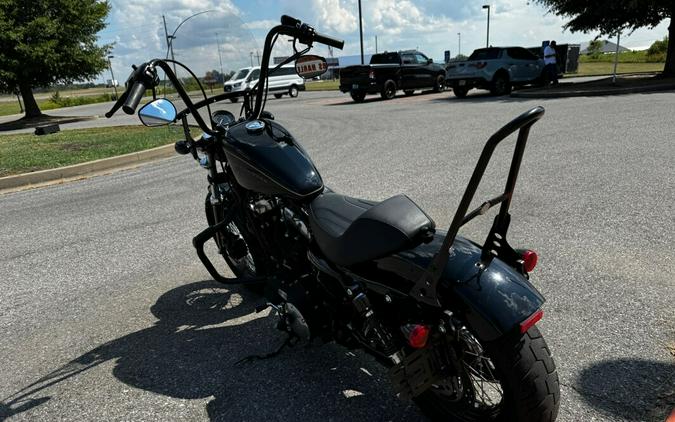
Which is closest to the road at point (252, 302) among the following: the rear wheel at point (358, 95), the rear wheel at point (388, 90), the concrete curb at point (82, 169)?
the concrete curb at point (82, 169)

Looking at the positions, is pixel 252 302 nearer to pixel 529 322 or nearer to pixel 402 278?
pixel 402 278

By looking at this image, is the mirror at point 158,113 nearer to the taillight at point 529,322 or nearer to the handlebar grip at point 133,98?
the handlebar grip at point 133,98

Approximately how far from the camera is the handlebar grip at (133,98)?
8.50ft

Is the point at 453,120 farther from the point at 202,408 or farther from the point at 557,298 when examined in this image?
the point at 202,408

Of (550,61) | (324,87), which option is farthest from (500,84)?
(324,87)

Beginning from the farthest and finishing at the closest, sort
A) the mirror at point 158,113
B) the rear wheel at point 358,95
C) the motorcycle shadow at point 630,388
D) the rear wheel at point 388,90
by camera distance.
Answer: the rear wheel at point 388,90 < the rear wheel at point 358,95 < the mirror at point 158,113 < the motorcycle shadow at point 630,388

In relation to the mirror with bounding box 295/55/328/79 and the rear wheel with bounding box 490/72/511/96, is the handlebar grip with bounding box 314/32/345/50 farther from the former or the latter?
the rear wheel with bounding box 490/72/511/96

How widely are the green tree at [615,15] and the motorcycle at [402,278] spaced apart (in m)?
19.7

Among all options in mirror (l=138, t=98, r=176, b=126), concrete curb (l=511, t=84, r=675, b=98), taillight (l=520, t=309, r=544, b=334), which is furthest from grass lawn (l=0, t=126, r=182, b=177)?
concrete curb (l=511, t=84, r=675, b=98)

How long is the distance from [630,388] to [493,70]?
1711cm

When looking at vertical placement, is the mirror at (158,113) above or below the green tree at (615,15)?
below

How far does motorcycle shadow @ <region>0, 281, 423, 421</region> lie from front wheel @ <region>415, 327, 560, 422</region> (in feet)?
1.13

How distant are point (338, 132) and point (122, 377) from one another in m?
9.52

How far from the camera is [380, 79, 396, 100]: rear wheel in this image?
67.1 feet
